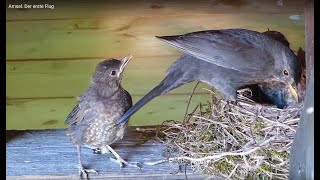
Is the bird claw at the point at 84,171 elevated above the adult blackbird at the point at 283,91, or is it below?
below

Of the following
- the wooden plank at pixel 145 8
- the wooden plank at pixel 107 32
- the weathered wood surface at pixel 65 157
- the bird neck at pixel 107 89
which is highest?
the wooden plank at pixel 145 8

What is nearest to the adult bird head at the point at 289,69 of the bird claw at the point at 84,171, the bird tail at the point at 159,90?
the bird tail at the point at 159,90

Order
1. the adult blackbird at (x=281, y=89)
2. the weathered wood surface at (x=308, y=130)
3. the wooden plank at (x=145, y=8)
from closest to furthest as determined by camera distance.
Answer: the weathered wood surface at (x=308, y=130) → the wooden plank at (x=145, y=8) → the adult blackbird at (x=281, y=89)

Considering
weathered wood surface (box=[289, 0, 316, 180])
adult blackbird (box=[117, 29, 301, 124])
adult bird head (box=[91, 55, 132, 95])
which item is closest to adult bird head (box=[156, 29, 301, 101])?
adult blackbird (box=[117, 29, 301, 124])

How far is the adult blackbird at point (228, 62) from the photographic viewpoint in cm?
137

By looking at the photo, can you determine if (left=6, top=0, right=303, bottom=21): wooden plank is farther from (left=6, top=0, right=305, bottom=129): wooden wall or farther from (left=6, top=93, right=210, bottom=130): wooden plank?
Answer: (left=6, top=93, right=210, bottom=130): wooden plank

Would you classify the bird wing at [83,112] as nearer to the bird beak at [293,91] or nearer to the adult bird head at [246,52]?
the adult bird head at [246,52]

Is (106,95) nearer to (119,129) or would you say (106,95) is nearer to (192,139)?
(119,129)

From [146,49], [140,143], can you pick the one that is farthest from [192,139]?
[146,49]

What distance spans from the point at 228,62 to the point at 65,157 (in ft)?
1.40

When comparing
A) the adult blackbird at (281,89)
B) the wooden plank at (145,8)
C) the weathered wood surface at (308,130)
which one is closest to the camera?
the weathered wood surface at (308,130)

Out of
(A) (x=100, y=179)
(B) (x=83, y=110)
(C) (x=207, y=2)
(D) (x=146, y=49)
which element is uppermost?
(C) (x=207, y=2)

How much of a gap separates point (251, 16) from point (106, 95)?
1.16 feet
